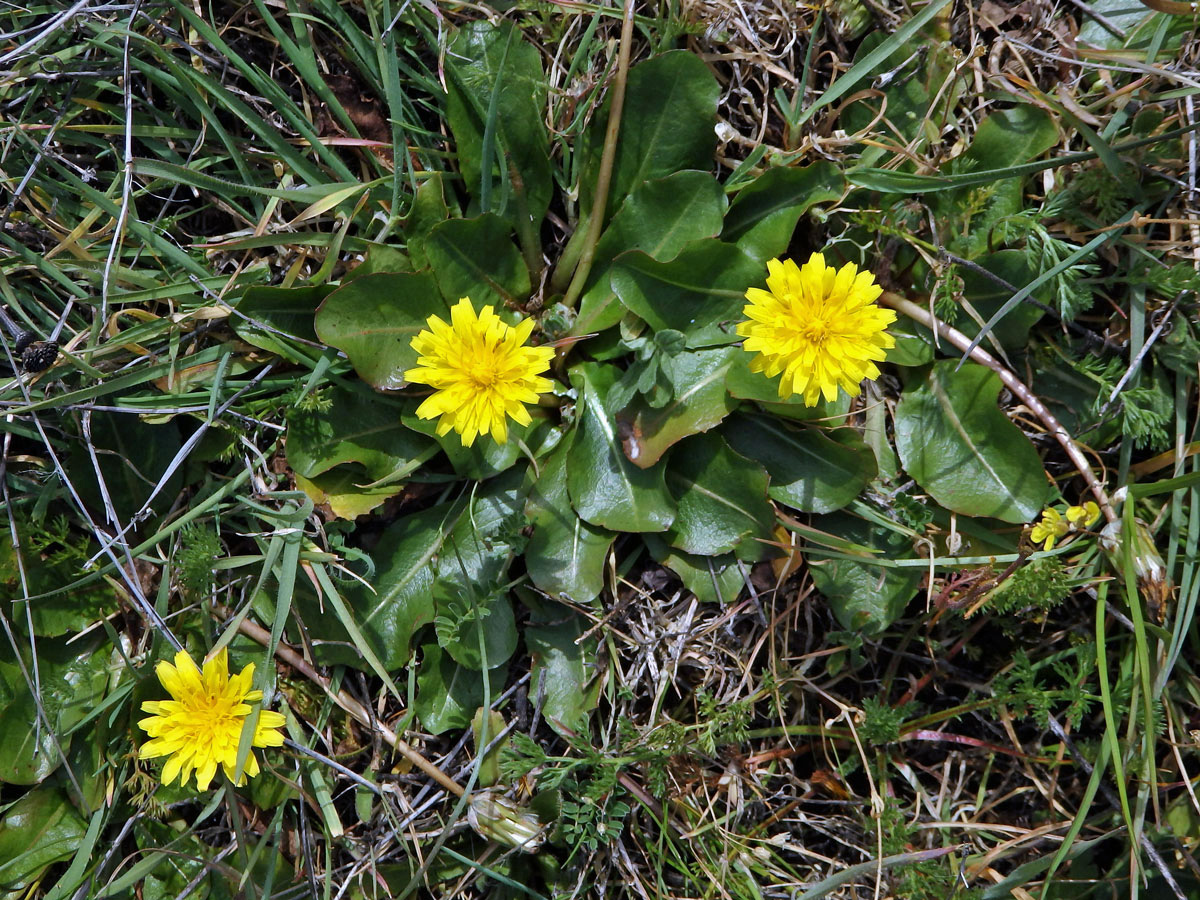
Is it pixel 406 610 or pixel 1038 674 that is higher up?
pixel 406 610

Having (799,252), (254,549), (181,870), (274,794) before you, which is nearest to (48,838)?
(181,870)

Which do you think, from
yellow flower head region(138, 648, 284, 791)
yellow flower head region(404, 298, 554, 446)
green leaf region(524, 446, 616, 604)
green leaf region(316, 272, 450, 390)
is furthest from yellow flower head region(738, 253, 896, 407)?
yellow flower head region(138, 648, 284, 791)

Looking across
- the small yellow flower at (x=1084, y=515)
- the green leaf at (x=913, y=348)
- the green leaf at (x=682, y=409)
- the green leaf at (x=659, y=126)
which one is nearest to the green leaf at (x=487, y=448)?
the green leaf at (x=682, y=409)

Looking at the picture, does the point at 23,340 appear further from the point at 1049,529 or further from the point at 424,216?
the point at 1049,529

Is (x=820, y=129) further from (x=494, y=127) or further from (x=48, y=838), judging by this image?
(x=48, y=838)

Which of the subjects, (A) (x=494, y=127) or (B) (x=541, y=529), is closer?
(A) (x=494, y=127)

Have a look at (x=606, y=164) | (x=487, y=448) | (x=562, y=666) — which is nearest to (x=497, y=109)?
(x=606, y=164)

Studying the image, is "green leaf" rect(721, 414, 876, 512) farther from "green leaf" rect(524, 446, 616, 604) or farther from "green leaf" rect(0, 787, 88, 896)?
"green leaf" rect(0, 787, 88, 896)
